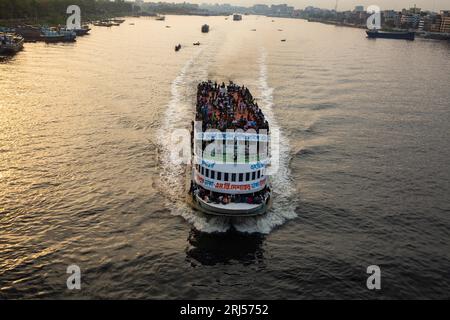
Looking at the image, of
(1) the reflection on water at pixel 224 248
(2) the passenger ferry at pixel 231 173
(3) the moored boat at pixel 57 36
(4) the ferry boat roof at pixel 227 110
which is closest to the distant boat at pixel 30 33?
(3) the moored boat at pixel 57 36

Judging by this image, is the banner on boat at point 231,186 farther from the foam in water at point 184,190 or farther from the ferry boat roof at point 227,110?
the ferry boat roof at point 227,110

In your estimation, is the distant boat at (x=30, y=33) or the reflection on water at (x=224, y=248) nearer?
the reflection on water at (x=224, y=248)

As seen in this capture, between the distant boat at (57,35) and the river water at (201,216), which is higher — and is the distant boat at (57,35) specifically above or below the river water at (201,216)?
above

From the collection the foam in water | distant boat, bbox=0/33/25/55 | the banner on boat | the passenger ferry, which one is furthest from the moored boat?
the banner on boat

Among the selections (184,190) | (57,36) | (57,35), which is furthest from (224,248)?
(57,35)

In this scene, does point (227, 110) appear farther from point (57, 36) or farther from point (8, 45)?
point (57, 36)

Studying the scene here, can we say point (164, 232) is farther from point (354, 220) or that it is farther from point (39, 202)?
point (354, 220)

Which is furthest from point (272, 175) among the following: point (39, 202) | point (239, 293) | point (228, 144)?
point (39, 202)
